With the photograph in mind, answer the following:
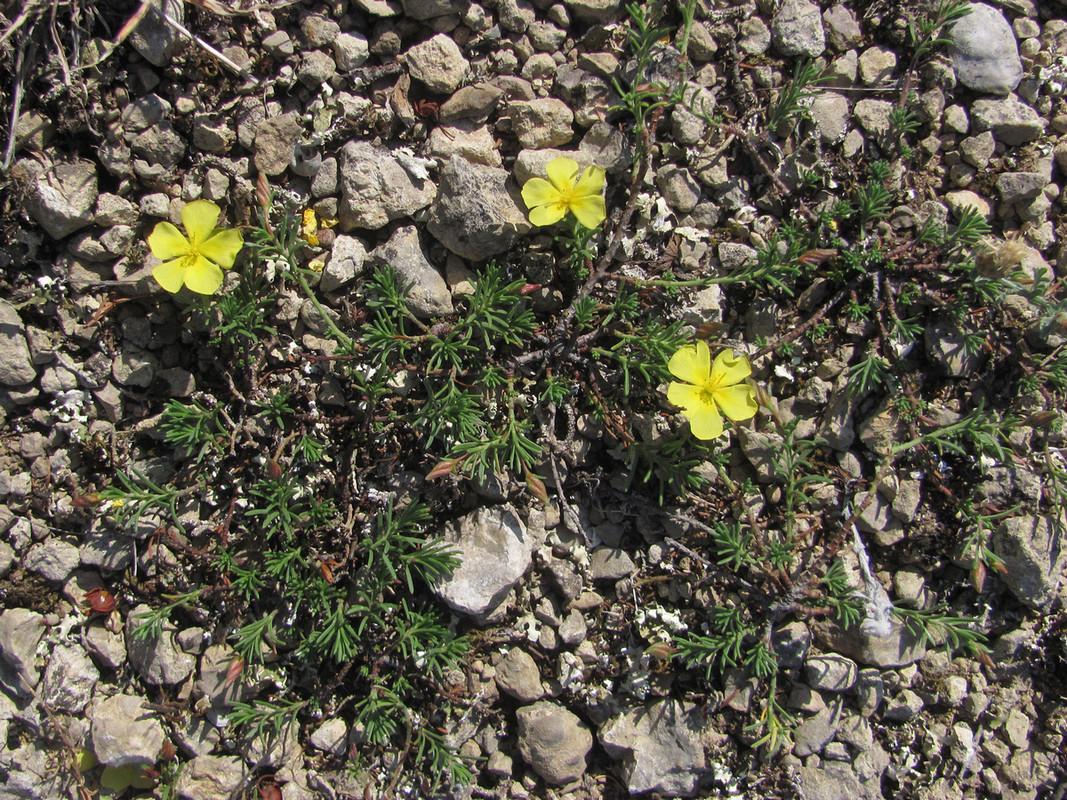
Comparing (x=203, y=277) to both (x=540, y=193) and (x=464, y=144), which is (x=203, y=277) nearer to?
(x=464, y=144)

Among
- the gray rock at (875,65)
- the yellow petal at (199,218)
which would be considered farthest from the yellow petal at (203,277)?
the gray rock at (875,65)

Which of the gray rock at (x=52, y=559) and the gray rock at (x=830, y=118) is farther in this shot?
the gray rock at (x=830, y=118)

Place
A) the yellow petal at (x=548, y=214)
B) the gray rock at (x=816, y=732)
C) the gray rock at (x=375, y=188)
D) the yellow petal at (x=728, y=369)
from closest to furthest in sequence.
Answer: the yellow petal at (x=548, y=214), the yellow petal at (x=728, y=369), the gray rock at (x=375, y=188), the gray rock at (x=816, y=732)

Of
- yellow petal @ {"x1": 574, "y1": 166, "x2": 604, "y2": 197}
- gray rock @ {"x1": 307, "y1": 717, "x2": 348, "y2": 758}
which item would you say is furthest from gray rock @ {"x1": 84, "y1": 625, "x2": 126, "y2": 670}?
yellow petal @ {"x1": 574, "y1": 166, "x2": 604, "y2": 197}

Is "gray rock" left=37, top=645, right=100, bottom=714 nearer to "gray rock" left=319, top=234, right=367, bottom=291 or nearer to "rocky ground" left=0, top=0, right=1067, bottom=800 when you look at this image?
"rocky ground" left=0, top=0, right=1067, bottom=800

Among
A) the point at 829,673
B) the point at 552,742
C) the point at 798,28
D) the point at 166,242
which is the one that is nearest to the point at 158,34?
the point at 166,242

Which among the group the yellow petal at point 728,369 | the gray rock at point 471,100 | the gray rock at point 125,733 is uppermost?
the gray rock at point 471,100

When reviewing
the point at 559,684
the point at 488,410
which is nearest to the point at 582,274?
the point at 488,410

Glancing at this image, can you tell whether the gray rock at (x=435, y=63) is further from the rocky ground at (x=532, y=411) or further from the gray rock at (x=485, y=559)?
the gray rock at (x=485, y=559)
